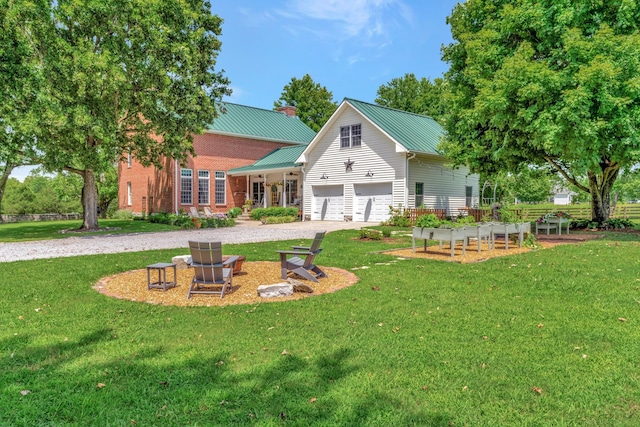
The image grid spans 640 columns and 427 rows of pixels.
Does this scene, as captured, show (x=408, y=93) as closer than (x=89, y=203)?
No

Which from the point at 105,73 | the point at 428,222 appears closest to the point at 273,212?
the point at 105,73

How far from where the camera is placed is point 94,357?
4.30 m

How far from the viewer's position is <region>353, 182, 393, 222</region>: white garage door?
2416cm

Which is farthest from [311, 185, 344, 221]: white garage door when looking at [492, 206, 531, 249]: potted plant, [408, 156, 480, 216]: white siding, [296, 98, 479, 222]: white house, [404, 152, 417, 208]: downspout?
[492, 206, 531, 249]: potted plant

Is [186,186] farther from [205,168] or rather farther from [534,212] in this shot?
[534,212]

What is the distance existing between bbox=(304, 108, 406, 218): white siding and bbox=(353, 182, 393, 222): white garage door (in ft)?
1.24

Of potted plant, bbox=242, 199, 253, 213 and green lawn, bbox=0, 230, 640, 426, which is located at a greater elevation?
potted plant, bbox=242, 199, 253, 213

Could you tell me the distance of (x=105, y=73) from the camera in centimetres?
1700

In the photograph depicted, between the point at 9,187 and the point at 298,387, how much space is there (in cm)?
5767

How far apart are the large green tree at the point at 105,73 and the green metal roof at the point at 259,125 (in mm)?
10322

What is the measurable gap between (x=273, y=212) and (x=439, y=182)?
10555 millimetres

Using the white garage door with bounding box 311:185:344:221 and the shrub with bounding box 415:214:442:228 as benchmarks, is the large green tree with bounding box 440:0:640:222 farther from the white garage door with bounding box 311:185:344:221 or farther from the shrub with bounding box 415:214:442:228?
the white garage door with bounding box 311:185:344:221

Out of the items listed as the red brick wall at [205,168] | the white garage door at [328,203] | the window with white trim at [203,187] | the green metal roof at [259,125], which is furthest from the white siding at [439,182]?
the window with white trim at [203,187]

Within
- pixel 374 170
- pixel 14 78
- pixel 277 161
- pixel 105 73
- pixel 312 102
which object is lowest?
pixel 374 170
